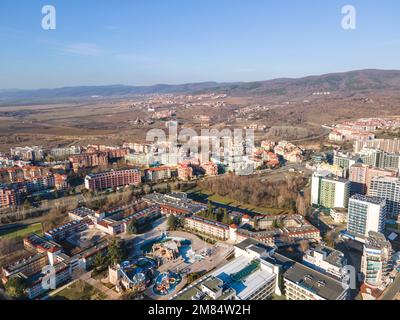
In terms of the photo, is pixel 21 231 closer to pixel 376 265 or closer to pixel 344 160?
pixel 376 265

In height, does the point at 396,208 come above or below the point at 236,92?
below

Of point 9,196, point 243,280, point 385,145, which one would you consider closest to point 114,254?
point 243,280

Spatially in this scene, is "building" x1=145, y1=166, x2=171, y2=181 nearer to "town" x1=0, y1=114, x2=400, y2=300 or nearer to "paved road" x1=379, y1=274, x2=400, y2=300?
"town" x1=0, y1=114, x2=400, y2=300

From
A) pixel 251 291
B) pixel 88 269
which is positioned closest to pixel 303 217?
pixel 251 291

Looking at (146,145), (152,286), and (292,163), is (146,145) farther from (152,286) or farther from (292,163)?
(152,286)

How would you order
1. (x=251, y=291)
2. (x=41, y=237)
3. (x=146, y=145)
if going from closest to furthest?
(x=251, y=291) → (x=41, y=237) → (x=146, y=145)

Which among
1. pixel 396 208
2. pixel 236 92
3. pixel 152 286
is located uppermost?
pixel 236 92
